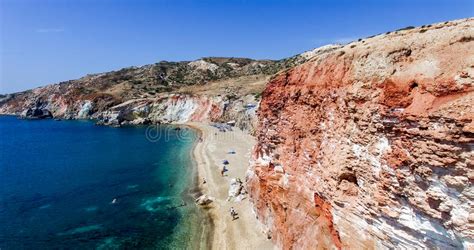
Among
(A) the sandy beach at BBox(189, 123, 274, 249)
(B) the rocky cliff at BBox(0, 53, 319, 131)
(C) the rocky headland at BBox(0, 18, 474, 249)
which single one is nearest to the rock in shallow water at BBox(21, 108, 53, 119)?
(B) the rocky cliff at BBox(0, 53, 319, 131)

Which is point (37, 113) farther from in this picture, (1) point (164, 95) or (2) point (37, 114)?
(1) point (164, 95)

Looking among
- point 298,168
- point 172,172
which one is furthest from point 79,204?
point 298,168

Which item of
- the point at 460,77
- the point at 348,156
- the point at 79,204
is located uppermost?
the point at 460,77

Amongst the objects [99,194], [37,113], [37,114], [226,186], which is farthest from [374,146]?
[37,113]

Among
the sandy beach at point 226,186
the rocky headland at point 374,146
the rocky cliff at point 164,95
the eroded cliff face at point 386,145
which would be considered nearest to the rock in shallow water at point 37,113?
the rocky cliff at point 164,95

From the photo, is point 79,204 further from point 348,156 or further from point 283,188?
A: point 348,156
